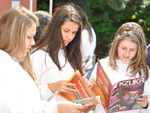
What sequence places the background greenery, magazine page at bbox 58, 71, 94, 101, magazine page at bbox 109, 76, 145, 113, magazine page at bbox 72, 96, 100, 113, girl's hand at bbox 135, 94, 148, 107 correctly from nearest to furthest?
magazine page at bbox 72, 96, 100, 113 → magazine page at bbox 58, 71, 94, 101 → magazine page at bbox 109, 76, 145, 113 → girl's hand at bbox 135, 94, 148, 107 → the background greenery

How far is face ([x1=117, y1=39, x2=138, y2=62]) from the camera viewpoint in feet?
7.27

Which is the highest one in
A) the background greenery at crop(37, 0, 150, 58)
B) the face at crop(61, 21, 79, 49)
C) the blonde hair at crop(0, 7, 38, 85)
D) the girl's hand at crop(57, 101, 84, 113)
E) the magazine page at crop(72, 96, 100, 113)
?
the blonde hair at crop(0, 7, 38, 85)

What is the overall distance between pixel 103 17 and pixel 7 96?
502 cm

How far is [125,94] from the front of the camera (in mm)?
1690

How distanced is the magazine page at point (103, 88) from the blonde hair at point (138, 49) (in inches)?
23.4

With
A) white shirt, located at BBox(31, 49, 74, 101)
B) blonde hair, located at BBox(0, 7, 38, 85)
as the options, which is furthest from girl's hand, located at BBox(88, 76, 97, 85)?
blonde hair, located at BBox(0, 7, 38, 85)

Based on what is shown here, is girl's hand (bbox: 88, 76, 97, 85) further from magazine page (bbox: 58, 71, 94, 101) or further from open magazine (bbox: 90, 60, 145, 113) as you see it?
magazine page (bbox: 58, 71, 94, 101)

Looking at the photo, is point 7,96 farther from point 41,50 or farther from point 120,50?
point 120,50

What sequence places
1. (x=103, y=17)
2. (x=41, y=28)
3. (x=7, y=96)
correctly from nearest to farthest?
(x=7, y=96) → (x=41, y=28) → (x=103, y=17)

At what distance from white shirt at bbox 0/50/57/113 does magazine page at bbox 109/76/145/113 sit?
519 mm

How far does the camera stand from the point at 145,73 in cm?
214

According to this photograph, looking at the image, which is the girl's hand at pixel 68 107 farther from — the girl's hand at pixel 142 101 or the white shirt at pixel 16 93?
the girl's hand at pixel 142 101

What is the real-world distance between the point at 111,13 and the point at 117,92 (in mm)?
4556

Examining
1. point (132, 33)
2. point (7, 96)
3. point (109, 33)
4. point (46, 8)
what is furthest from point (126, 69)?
point (46, 8)
